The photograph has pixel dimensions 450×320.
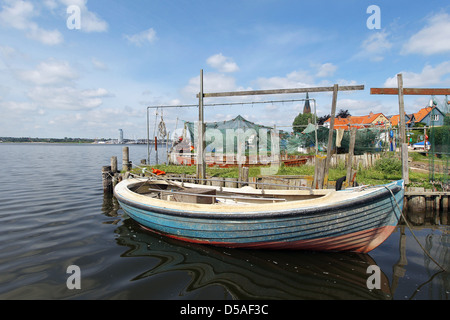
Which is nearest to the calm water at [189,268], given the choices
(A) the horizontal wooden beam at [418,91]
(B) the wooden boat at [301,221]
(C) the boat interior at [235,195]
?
(B) the wooden boat at [301,221]

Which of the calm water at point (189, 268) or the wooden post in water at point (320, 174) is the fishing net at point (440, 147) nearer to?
the calm water at point (189, 268)

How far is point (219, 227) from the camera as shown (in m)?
6.34

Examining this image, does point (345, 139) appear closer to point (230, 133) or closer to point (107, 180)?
point (230, 133)

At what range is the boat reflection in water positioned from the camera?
4.92m

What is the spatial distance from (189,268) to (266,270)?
1.83 m

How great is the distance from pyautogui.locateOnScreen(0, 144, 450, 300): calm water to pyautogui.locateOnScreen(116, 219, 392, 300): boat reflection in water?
21mm

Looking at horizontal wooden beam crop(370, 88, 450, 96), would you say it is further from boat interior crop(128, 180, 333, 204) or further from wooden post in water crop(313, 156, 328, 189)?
boat interior crop(128, 180, 333, 204)

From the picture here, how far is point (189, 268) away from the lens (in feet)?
19.2

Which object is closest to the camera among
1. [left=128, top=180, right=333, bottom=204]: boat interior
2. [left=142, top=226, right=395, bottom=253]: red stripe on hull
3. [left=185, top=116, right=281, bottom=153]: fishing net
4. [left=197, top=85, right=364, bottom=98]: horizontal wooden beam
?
[left=142, top=226, right=395, bottom=253]: red stripe on hull

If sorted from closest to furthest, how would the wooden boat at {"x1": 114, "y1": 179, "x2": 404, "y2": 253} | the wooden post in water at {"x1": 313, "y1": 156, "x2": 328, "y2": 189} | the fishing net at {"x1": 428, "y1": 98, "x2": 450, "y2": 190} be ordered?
the wooden boat at {"x1": 114, "y1": 179, "x2": 404, "y2": 253}
the wooden post in water at {"x1": 313, "y1": 156, "x2": 328, "y2": 189}
the fishing net at {"x1": 428, "y1": 98, "x2": 450, "y2": 190}

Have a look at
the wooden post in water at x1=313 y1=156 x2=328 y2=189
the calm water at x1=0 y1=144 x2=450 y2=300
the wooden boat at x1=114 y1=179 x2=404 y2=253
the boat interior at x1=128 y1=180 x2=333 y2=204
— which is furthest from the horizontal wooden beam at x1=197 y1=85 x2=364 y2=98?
the calm water at x1=0 y1=144 x2=450 y2=300
